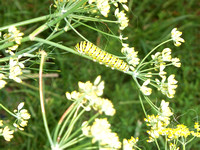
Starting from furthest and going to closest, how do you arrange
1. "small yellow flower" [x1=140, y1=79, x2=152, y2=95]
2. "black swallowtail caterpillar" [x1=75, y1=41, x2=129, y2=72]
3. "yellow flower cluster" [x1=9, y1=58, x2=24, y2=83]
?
1. "black swallowtail caterpillar" [x1=75, y1=41, x2=129, y2=72]
2. "small yellow flower" [x1=140, y1=79, x2=152, y2=95]
3. "yellow flower cluster" [x1=9, y1=58, x2=24, y2=83]

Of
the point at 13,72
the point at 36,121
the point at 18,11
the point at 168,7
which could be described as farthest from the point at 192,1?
the point at 13,72

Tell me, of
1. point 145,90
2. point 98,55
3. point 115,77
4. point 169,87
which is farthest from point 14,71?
point 115,77

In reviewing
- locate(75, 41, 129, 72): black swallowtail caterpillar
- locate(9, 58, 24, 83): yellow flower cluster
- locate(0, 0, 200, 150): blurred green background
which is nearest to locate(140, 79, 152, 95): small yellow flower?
locate(75, 41, 129, 72): black swallowtail caterpillar

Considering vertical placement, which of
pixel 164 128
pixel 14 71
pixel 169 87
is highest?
pixel 14 71

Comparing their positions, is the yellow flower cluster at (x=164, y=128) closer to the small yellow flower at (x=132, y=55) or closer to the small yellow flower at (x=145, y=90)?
the small yellow flower at (x=145, y=90)

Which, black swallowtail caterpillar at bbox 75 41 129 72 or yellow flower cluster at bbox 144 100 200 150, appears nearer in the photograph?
yellow flower cluster at bbox 144 100 200 150

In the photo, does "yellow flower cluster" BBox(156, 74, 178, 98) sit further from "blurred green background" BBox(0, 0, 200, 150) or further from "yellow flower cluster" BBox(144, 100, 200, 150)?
"blurred green background" BBox(0, 0, 200, 150)

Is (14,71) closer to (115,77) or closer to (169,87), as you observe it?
(169,87)
